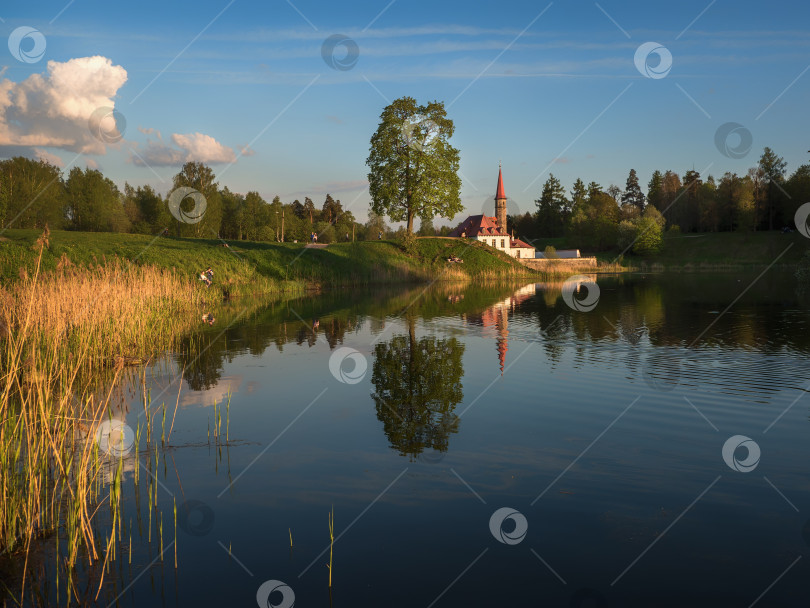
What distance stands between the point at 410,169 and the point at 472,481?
71675mm

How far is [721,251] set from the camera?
11312 centimetres

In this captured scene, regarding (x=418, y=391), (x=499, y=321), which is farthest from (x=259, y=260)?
(x=418, y=391)

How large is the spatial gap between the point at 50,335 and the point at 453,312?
21911 mm

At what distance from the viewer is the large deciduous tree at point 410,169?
7644 centimetres

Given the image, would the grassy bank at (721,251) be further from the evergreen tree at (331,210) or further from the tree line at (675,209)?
the evergreen tree at (331,210)

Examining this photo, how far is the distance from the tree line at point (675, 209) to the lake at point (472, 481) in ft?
358

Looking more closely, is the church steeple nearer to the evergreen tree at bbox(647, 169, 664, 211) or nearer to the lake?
the evergreen tree at bbox(647, 169, 664, 211)

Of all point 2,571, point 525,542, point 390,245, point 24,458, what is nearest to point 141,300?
point 24,458

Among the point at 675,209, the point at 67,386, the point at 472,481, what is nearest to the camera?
the point at 472,481

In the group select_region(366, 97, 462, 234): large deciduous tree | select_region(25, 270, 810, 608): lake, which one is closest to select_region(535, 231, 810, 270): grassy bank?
select_region(366, 97, 462, 234): large deciduous tree

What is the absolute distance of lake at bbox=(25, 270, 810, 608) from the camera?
5.98 m

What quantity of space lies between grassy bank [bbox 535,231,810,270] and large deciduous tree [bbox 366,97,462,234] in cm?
4077

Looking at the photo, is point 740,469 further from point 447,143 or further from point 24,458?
point 447,143

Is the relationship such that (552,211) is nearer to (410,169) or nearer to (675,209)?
(675,209)
